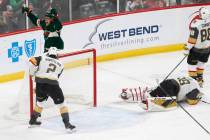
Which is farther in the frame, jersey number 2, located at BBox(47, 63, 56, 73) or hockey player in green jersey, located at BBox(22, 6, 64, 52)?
hockey player in green jersey, located at BBox(22, 6, 64, 52)

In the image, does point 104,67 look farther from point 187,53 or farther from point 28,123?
point 28,123

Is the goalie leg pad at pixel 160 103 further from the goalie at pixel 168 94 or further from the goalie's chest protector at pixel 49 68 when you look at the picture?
the goalie's chest protector at pixel 49 68

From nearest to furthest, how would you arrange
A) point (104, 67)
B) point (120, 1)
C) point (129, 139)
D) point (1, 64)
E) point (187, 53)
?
point (129, 139) → point (187, 53) → point (1, 64) → point (104, 67) → point (120, 1)

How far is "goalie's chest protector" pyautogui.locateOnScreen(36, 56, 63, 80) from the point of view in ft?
23.5

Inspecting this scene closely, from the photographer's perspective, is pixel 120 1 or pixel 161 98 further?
pixel 120 1

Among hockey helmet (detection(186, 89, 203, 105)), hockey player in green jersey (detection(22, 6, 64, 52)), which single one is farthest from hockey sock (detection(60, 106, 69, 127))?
hockey player in green jersey (detection(22, 6, 64, 52))

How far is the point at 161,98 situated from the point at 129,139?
1.19 m

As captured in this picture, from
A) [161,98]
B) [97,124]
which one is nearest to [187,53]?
[161,98]

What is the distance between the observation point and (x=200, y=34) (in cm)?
906

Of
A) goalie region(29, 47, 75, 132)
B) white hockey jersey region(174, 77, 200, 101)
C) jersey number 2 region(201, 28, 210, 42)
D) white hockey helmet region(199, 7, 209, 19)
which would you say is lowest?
white hockey jersey region(174, 77, 200, 101)

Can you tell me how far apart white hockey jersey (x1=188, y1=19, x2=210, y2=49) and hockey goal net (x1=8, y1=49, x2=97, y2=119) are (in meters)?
1.56

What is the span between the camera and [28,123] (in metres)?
7.77

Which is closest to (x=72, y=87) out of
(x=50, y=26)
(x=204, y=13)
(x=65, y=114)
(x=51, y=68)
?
(x=65, y=114)

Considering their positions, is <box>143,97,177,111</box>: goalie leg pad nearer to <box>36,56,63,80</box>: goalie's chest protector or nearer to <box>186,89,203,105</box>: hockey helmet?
<box>186,89,203,105</box>: hockey helmet
